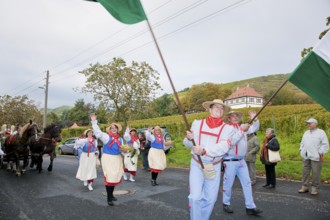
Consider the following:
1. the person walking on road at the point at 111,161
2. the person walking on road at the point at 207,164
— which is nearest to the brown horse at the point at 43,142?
the person walking on road at the point at 111,161

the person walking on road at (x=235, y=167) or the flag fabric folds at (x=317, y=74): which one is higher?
the flag fabric folds at (x=317, y=74)

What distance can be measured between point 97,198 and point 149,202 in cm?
155

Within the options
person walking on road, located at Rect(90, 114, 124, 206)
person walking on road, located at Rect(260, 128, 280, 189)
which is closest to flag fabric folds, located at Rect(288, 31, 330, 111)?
person walking on road, located at Rect(90, 114, 124, 206)

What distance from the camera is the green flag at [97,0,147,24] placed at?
4.55 metres

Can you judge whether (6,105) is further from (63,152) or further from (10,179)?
(10,179)

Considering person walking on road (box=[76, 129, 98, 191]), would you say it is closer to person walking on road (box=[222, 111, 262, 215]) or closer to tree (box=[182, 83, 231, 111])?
person walking on road (box=[222, 111, 262, 215])

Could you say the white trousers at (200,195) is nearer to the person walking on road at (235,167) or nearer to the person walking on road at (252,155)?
the person walking on road at (235,167)

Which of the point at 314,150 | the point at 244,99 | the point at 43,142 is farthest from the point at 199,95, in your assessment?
the point at 314,150

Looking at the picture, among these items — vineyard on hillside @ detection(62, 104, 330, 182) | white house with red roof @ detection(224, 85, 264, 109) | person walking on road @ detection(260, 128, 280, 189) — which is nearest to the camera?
person walking on road @ detection(260, 128, 280, 189)

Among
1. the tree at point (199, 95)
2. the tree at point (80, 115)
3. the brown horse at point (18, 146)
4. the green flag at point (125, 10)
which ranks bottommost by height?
the brown horse at point (18, 146)

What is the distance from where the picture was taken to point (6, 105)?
4128cm

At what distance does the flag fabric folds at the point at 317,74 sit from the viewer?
454 cm

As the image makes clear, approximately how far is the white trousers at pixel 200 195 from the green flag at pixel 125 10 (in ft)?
8.02

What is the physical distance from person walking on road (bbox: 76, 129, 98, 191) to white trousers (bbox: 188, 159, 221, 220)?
5.60 m
